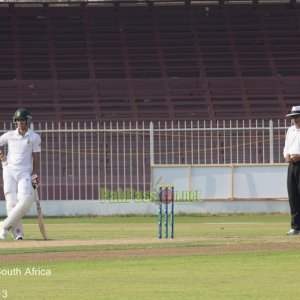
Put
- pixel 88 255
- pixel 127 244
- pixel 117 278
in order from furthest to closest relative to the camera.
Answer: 1. pixel 127 244
2. pixel 88 255
3. pixel 117 278

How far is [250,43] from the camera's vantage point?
126ft

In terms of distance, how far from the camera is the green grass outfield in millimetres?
11328

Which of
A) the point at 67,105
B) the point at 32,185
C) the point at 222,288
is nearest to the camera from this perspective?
the point at 222,288

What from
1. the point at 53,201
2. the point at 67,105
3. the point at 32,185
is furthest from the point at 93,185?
the point at 32,185

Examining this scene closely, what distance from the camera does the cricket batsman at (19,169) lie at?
17.4 m

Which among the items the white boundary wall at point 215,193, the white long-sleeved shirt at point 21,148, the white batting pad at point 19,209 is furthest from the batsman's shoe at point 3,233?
the white boundary wall at point 215,193

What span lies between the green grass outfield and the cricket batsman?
35cm

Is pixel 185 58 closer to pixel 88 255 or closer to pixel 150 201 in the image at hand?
pixel 150 201

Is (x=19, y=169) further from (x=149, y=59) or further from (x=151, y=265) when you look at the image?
(x=149, y=59)

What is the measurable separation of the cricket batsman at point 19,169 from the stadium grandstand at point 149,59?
16067mm

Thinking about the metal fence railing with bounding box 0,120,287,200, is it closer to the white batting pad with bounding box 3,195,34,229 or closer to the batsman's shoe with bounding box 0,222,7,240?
the batsman's shoe with bounding box 0,222,7,240

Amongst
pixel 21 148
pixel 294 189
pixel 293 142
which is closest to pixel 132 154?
pixel 294 189

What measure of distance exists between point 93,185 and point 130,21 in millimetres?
12370

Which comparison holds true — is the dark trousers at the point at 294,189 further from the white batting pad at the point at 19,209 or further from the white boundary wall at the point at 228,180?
the white boundary wall at the point at 228,180
